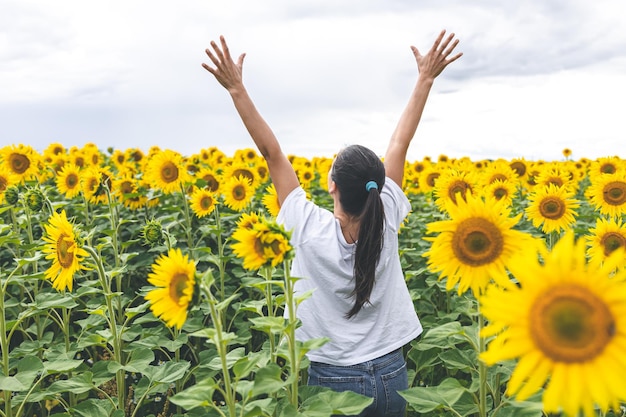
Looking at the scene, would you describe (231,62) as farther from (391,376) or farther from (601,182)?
(601,182)

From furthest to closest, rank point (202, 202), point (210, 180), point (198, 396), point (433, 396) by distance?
1. point (210, 180)
2. point (202, 202)
3. point (433, 396)
4. point (198, 396)

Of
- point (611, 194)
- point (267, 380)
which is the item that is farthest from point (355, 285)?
point (611, 194)

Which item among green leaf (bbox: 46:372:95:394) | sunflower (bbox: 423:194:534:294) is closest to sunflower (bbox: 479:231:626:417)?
sunflower (bbox: 423:194:534:294)

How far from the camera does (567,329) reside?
1589 mm

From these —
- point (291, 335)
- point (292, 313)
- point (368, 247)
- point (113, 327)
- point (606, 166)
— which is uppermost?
point (606, 166)

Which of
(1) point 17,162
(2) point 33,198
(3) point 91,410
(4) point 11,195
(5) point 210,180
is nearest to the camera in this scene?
(3) point 91,410

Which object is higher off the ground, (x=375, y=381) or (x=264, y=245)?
(x=264, y=245)

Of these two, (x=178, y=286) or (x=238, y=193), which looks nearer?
(x=178, y=286)

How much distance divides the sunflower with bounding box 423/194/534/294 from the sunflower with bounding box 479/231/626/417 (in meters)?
0.80

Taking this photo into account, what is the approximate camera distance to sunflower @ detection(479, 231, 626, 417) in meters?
1.55

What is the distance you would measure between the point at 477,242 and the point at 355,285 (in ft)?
2.88

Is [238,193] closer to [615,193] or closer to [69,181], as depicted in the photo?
[69,181]

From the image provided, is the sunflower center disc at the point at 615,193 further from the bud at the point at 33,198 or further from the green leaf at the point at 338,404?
the bud at the point at 33,198

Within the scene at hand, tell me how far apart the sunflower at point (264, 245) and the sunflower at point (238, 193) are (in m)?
4.11
